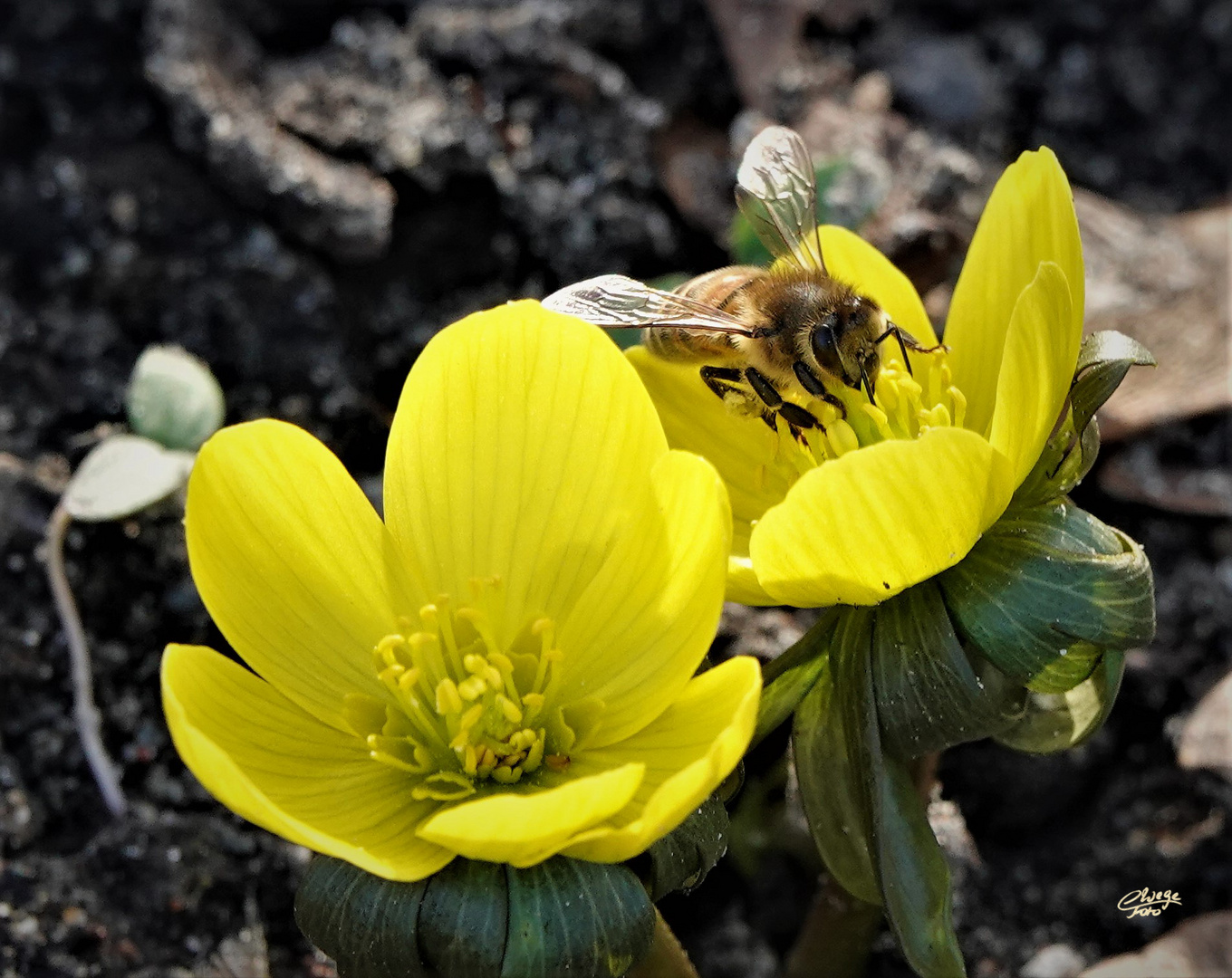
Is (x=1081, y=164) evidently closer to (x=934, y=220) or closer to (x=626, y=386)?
(x=934, y=220)

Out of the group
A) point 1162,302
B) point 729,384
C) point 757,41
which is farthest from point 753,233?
point 1162,302

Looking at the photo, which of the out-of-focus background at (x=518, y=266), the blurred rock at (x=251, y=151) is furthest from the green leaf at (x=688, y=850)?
the blurred rock at (x=251, y=151)

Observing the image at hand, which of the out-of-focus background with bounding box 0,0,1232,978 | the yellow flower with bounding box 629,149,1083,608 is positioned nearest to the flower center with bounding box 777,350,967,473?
the yellow flower with bounding box 629,149,1083,608

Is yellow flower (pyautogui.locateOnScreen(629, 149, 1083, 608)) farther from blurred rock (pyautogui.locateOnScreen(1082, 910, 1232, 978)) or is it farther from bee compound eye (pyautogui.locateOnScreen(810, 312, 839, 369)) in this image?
blurred rock (pyautogui.locateOnScreen(1082, 910, 1232, 978))

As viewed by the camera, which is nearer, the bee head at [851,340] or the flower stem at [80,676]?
the bee head at [851,340]

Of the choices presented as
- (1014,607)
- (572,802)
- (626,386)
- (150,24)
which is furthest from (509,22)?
(572,802)

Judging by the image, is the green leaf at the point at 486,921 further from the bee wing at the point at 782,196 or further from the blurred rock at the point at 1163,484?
the blurred rock at the point at 1163,484
